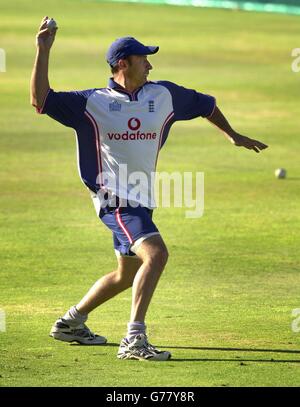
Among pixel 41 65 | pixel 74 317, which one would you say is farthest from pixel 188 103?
pixel 74 317

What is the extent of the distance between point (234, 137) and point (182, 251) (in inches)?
159

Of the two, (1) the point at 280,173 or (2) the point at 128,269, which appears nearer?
(2) the point at 128,269

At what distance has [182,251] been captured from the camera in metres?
15.2

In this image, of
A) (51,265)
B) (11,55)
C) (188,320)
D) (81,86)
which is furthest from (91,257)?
(11,55)

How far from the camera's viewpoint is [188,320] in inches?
461

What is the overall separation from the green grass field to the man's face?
6.46ft

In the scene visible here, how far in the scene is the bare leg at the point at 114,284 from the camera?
10.8m

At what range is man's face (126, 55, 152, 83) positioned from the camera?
10.9 metres

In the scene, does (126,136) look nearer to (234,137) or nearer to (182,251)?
(234,137)

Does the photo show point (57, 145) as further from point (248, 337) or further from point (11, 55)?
point (11, 55)

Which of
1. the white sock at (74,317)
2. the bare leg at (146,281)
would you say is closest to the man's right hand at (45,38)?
the bare leg at (146,281)

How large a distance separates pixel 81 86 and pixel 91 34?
14.6 meters

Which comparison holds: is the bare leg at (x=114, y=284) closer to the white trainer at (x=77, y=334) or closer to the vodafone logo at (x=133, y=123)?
the white trainer at (x=77, y=334)

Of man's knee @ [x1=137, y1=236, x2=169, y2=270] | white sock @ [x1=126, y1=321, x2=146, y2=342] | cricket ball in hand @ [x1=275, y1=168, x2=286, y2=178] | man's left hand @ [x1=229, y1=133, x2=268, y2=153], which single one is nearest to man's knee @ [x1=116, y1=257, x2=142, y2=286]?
man's knee @ [x1=137, y1=236, x2=169, y2=270]
